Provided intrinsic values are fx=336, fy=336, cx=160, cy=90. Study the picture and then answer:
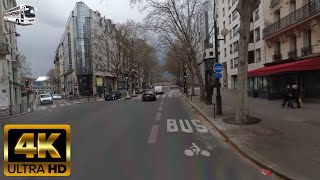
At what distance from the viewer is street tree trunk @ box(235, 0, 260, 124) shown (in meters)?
14.1

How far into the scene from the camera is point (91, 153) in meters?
9.27

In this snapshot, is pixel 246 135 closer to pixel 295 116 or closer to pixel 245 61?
pixel 245 61

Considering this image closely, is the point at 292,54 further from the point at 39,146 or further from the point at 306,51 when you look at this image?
the point at 39,146

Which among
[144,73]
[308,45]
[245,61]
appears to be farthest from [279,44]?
[144,73]

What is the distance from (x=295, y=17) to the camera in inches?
1037

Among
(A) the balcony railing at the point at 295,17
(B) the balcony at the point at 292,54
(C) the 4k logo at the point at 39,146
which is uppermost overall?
(A) the balcony railing at the point at 295,17

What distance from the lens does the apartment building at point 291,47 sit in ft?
76.9

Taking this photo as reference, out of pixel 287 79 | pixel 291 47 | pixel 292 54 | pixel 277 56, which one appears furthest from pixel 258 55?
pixel 287 79

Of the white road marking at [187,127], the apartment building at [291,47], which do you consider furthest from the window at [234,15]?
the white road marking at [187,127]

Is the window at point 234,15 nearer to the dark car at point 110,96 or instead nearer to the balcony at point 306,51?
the dark car at point 110,96

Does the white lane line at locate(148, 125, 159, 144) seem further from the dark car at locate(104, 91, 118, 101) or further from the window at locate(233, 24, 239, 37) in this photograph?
the window at locate(233, 24, 239, 37)

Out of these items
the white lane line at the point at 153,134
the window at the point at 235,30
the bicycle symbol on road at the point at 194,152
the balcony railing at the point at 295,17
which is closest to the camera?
the bicycle symbol on road at the point at 194,152

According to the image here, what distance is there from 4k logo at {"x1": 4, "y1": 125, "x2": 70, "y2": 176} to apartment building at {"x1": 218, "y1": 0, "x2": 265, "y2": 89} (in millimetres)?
33532

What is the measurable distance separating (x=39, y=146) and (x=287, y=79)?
25.8 m
